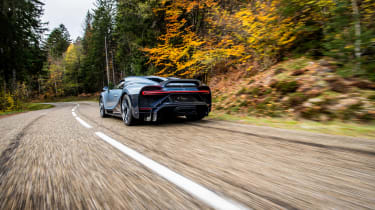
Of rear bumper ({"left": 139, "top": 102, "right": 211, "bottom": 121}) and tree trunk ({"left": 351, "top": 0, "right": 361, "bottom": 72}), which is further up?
tree trunk ({"left": 351, "top": 0, "right": 361, "bottom": 72})

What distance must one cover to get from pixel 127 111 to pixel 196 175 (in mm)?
3801

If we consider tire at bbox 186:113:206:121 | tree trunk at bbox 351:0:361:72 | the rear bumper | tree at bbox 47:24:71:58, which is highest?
tree at bbox 47:24:71:58

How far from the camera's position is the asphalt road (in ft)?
4.07

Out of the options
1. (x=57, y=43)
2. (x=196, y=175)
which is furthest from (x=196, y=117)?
(x=57, y=43)

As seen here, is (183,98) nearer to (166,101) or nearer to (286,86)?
(166,101)

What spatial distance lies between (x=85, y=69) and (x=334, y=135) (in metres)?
52.2

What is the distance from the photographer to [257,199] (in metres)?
1.23

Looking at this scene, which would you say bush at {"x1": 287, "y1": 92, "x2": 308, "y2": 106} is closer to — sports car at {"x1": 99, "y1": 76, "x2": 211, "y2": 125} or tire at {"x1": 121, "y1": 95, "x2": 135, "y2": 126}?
sports car at {"x1": 99, "y1": 76, "x2": 211, "y2": 125}

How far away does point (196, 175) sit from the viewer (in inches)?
65.6

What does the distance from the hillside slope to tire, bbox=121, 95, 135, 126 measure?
359 cm

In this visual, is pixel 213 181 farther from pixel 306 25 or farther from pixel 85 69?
pixel 85 69

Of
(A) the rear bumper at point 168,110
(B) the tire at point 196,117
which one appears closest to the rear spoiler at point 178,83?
(A) the rear bumper at point 168,110

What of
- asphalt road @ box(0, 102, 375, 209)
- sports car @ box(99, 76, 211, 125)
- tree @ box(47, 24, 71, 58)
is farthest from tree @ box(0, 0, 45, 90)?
tree @ box(47, 24, 71, 58)

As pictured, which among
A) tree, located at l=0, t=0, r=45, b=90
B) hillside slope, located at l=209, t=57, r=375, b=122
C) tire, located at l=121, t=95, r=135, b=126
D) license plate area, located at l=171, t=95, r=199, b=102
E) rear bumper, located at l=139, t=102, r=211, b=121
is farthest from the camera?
tree, located at l=0, t=0, r=45, b=90
